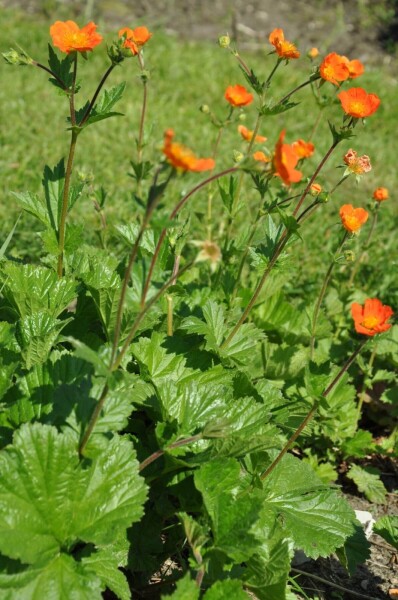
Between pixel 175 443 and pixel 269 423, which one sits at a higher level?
pixel 175 443

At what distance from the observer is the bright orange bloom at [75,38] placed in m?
1.97

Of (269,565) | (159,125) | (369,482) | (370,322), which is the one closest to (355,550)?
(269,565)

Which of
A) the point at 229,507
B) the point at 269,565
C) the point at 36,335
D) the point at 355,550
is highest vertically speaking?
the point at 36,335

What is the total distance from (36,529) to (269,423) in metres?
0.81

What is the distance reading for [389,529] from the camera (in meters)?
2.02

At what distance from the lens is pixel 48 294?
2.07 m

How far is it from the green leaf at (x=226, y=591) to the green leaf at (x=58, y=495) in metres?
0.23

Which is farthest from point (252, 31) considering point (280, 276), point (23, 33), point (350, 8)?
point (280, 276)

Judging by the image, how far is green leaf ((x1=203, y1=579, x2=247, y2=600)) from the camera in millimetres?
1562

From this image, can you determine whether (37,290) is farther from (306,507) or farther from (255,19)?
(255,19)

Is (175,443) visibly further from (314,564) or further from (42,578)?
(314,564)

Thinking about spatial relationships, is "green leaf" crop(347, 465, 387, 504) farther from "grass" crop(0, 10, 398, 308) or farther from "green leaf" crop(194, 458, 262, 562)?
"grass" crop(0, 10, 398, 308)

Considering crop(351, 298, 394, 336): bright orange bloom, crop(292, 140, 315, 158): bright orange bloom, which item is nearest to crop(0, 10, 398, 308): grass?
crop(292, 140, 315, 158): bright orange bloom

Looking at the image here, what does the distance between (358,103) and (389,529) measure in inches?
47.5
